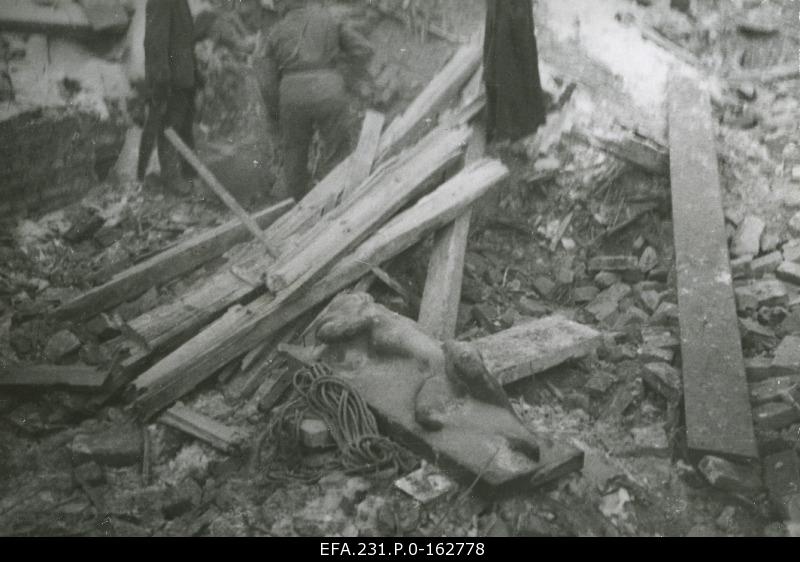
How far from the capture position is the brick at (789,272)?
458 cm

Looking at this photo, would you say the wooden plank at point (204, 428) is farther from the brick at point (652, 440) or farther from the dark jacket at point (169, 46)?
the dark jacket at point (169, 46)

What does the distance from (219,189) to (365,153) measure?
1.24 metres

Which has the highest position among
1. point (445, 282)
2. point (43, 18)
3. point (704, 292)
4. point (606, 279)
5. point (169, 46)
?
point (43, 18)

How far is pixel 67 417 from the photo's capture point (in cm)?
406

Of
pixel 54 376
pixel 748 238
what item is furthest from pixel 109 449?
pixel 748 238

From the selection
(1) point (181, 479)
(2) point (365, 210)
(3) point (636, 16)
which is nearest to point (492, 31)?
(2) point (365, 210)

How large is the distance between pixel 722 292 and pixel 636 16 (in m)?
3.48

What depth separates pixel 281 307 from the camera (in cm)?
433

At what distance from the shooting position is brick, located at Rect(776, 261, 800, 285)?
15.0 ft

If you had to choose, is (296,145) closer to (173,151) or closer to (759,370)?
(173,151)

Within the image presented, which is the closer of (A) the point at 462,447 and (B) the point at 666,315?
(A) the point at 462,447

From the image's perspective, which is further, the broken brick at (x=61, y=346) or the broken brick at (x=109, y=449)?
the broken brick at (x=61, y=346)

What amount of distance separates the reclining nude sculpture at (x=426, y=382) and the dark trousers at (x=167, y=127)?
97.5 inches

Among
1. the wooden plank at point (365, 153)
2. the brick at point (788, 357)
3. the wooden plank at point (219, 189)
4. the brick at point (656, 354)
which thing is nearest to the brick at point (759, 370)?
the brick at point (788, 357)
